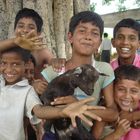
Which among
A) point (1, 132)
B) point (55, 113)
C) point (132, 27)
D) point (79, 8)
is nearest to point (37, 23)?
point (132, 27)

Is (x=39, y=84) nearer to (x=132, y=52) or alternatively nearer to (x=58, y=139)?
(x=58, y=139)

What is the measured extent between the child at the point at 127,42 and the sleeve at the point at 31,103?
3.58 feet

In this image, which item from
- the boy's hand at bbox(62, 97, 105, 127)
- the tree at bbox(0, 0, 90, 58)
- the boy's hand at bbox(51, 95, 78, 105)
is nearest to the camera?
the boy's hand at bbox(62, 97, 105, 127)

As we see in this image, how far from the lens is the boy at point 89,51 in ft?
9.25

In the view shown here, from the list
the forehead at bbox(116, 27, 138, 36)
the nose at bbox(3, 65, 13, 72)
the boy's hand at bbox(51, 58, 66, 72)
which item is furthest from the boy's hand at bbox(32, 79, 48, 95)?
the forehead at bbox(116, 27, 138, 36)

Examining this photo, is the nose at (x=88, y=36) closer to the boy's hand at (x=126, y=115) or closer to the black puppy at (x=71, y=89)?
the black puppy at (x=71, y=89)

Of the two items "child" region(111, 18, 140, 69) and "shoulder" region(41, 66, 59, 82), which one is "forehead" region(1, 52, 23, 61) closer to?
"shoulder" region(41, 66, 59, 82)

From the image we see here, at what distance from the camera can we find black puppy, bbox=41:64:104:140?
8.08 ft

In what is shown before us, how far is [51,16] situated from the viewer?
566cm

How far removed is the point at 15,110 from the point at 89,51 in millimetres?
719

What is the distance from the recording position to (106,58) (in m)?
7.24

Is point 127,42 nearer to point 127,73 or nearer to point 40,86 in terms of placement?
point 127,73

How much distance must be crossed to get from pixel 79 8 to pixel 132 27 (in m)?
2.49

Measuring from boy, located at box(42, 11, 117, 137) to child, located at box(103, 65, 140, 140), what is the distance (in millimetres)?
181
